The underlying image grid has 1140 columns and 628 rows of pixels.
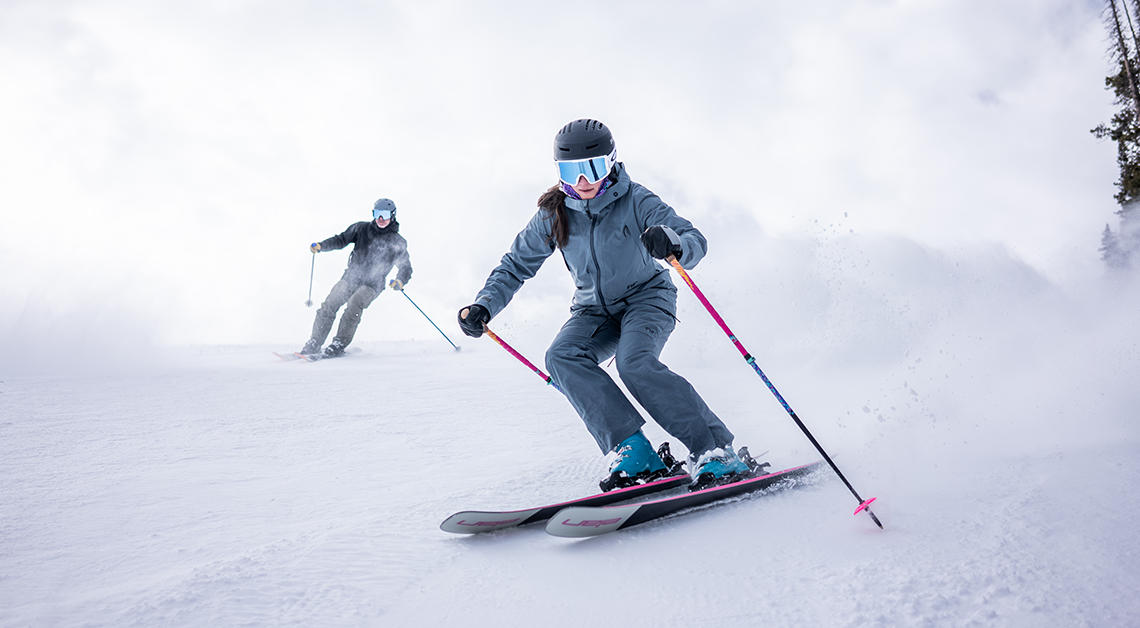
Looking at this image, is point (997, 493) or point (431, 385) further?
point (431, 385)

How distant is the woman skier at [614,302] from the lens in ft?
7.91

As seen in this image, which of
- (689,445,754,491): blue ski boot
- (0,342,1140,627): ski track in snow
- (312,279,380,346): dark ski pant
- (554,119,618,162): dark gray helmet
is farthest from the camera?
(312,279,380,346): dark ski pant

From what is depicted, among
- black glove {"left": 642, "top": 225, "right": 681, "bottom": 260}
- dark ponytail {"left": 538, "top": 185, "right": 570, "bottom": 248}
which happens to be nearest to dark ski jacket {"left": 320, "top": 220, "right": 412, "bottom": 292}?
dark ponytail {"left": 538, "top": 185, "right": 570, "bottom": 248}

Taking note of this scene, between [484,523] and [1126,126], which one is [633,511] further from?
[1126,126]

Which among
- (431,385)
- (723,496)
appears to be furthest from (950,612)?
(431,385)

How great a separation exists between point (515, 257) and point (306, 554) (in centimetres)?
178

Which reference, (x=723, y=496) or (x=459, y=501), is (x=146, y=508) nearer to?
(x=459, y=501)

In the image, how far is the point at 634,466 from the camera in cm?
Answer: 243

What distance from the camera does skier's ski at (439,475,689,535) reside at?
5.98 ft

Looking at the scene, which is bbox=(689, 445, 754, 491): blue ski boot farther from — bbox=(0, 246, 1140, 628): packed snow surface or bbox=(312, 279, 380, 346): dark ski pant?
bbox=(312, 279, 380, 346): dark ski pant

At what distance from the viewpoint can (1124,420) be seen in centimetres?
293

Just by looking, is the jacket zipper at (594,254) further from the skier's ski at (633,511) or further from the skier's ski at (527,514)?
the skier's ski at (633,511)

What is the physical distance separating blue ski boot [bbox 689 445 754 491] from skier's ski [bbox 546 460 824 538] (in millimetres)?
69

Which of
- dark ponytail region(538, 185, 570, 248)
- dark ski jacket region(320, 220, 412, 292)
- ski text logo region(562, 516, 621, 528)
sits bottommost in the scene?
ski text logo region(562, 516, 621, 528)
